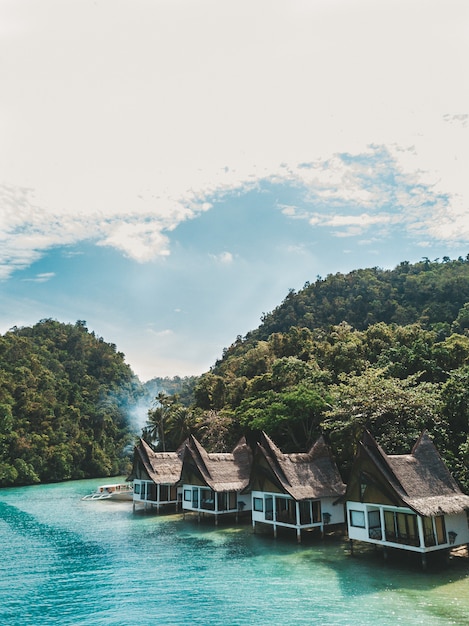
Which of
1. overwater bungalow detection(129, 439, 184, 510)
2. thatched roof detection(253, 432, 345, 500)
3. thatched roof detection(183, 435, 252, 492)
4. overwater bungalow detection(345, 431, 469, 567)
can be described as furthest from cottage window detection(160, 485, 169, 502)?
overwater bungalow detection(345, 431, 469, 567)

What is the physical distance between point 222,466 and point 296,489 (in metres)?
6.67

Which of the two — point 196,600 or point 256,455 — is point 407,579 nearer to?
point 196,600

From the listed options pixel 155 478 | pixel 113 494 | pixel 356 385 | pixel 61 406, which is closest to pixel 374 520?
pixel 356 385

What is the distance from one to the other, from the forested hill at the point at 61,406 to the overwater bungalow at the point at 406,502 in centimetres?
4454

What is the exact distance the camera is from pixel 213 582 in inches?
584

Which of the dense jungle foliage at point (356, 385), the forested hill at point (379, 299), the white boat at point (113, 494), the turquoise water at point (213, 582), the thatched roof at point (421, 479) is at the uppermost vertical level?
the forested hill at point (379, 299)

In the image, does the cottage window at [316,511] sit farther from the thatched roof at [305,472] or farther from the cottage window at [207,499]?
the cottage window at [207,499]

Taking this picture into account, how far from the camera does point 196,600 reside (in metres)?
13.3

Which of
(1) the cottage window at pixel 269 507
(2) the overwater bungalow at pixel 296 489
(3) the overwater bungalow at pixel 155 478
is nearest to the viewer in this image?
(2) the overwater bungalow at pixel 296 489

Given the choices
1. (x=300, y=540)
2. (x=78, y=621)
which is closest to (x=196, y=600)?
(x=78, y=621)

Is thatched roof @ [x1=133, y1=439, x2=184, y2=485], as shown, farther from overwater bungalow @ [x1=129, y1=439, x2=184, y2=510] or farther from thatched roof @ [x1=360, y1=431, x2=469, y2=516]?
thatched roof @ [x1=360, y1=431, x2=469, y2=516]

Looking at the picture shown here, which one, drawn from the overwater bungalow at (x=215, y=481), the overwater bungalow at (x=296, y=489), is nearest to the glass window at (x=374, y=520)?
the overwater bungalow at (x=296, y=489)

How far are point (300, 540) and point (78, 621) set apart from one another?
10.4 metres

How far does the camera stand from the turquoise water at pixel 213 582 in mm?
12141
